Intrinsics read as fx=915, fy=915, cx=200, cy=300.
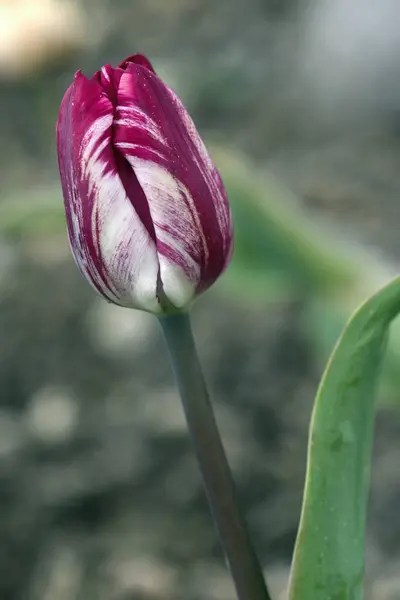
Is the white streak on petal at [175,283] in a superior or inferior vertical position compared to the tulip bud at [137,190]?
Result: inferior

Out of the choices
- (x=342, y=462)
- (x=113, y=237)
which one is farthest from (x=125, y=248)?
(x=342, y=462)

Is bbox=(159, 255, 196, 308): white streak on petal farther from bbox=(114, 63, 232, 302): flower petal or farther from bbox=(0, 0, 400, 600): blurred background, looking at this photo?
bbox=(0, 0, 400, 600): blurred background

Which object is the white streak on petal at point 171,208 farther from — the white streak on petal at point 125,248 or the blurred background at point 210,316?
the blurred background at point 210,316

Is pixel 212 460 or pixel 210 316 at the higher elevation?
pixel 210 316

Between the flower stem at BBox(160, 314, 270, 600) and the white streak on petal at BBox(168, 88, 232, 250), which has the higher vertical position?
the white streak on petal at BBox(168, 88, 232, 250)

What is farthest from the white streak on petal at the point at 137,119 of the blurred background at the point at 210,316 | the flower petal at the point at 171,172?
the blurred background at the point at 210,316

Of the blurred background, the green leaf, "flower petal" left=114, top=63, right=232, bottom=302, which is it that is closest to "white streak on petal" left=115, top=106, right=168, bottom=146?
"flower petal" left=114, top=63, right=232, bottom=302

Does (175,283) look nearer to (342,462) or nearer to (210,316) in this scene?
(342,462)

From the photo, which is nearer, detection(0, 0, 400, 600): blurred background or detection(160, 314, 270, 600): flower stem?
detection(160, 314, 270, 600): flower stem
